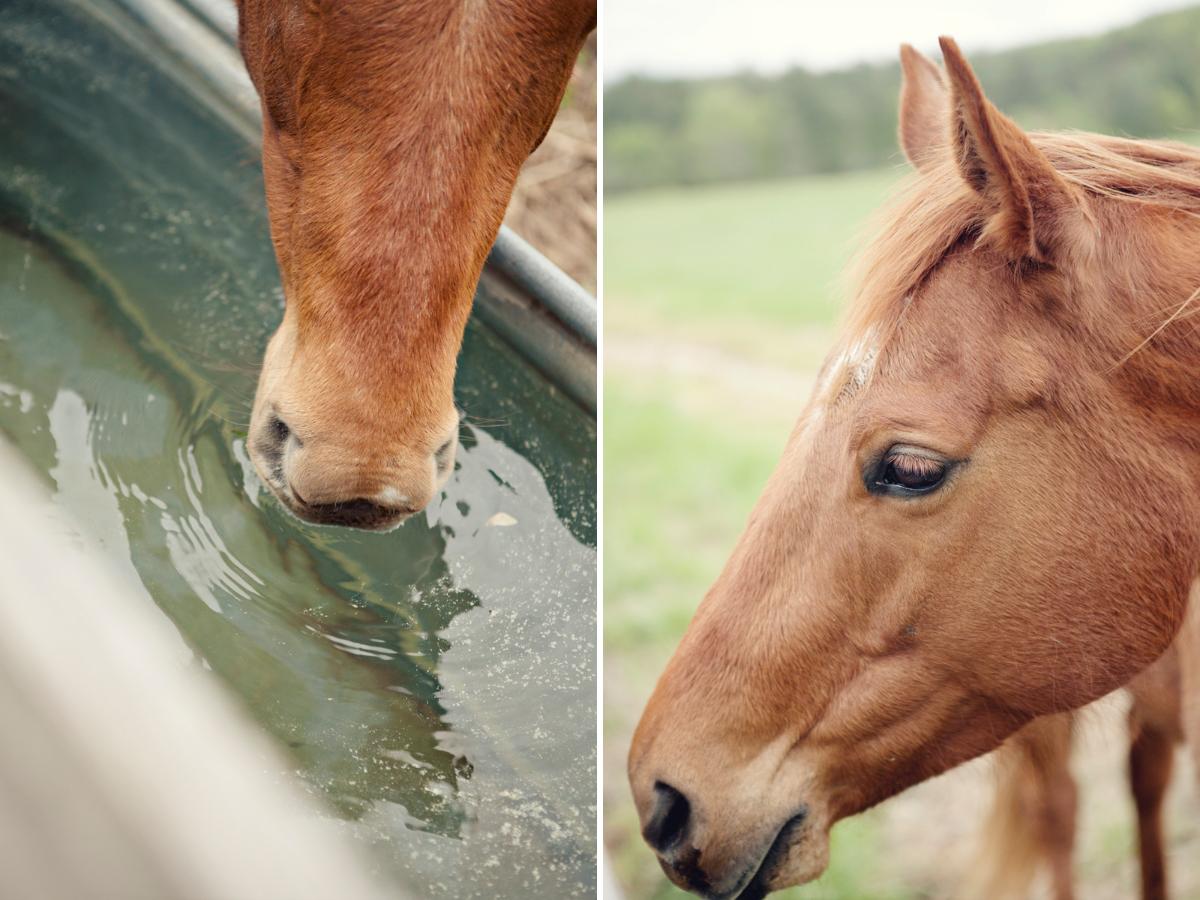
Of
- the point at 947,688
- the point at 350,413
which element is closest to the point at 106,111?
the point at 350,413

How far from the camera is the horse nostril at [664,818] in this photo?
1.17m

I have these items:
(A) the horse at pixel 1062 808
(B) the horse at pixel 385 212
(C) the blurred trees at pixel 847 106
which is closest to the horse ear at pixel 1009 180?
(B) the horse at pixel 385 212

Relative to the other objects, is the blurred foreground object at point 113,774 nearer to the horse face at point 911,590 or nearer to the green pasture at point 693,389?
the horse face at point 911,590

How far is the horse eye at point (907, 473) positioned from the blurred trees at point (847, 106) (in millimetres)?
1246

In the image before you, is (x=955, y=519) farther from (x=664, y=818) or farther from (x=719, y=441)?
(x=719, y=441)

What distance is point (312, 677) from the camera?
149 cm

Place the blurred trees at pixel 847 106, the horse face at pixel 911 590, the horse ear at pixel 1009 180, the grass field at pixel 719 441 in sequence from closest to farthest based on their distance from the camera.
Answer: the horse ear at pixel 1009 180 < the horse face at pixel 911 590 < the grass field at pixel 719 441 < the blurred trees at pixel 847 106

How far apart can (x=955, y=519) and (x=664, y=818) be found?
47 cm

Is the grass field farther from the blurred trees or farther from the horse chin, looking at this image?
the horse chin

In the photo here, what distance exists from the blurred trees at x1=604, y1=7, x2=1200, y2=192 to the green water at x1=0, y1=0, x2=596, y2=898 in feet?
4.53

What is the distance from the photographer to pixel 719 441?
3957 millimetres

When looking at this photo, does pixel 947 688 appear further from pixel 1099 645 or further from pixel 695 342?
pixel 695 342

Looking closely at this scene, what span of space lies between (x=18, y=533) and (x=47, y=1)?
2618 millimetres

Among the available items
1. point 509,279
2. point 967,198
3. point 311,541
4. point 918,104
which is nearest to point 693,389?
point 509,279
